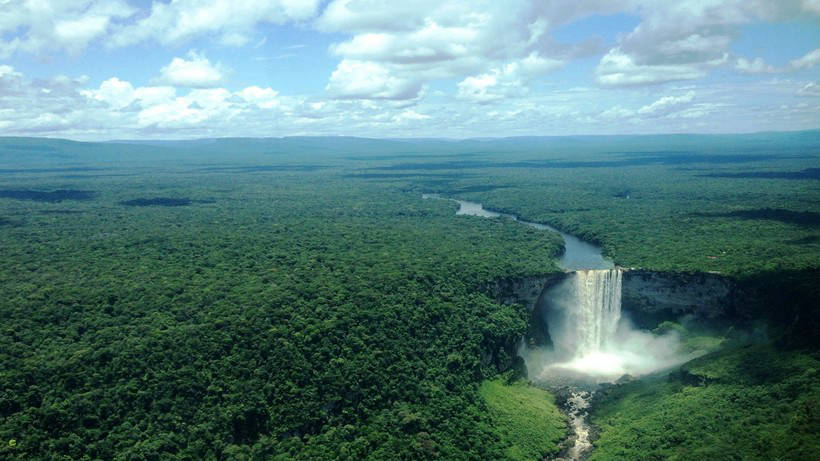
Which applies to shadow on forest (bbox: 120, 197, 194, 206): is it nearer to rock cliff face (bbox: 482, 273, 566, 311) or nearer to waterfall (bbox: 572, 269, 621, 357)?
rock cliff face (bbox: 482, 273, 566, 311)

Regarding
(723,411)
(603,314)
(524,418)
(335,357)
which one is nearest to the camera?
(723,411)

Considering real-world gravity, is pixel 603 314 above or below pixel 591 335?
above

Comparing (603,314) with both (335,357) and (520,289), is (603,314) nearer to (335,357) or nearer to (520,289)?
(520,289)

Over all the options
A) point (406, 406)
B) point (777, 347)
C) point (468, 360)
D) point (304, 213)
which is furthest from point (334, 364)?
point (304, 213)

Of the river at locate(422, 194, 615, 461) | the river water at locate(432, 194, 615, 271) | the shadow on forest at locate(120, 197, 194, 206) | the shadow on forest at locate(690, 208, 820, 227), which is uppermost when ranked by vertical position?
the shadow on forest at locate(120, 197, 194, 206)

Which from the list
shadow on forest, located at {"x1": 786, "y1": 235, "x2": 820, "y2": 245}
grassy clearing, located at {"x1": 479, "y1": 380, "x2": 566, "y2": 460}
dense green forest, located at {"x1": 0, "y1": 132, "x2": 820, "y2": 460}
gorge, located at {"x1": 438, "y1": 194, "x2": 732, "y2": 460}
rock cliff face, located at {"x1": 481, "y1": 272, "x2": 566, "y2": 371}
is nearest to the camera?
dense green forest, located at {"x1": 0, "y1": 132, "x2": 820, "y2": 460}

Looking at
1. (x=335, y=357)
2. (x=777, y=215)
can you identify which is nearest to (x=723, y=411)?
(x=335, y=357)

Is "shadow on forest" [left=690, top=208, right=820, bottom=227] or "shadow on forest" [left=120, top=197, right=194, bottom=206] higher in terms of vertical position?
"shadow on forest" [left=120, top=197, right=194, bottom=206]

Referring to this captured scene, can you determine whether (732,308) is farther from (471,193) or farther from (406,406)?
(471,193)

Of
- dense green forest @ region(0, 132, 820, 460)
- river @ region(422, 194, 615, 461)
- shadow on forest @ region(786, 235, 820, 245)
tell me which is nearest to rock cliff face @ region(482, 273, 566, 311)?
dense green forest @ region(0, 132, 820, 460)
